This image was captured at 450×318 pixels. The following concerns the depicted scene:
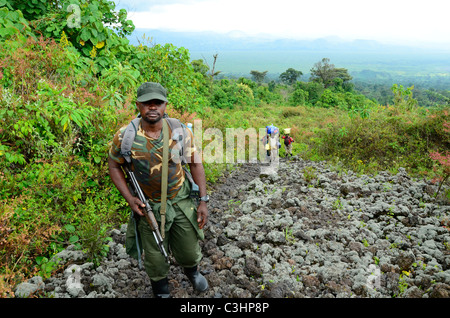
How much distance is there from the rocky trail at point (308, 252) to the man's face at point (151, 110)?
5.79 feet

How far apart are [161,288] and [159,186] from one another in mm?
1005

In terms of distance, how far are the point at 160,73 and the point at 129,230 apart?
5.80 metres

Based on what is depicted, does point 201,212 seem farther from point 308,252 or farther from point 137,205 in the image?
point 308,252

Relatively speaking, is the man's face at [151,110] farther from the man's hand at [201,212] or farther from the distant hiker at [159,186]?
the man's hand at [201,212]

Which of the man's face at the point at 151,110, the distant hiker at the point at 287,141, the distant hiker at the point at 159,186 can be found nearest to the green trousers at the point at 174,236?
the distant hiker at the point at 159,186

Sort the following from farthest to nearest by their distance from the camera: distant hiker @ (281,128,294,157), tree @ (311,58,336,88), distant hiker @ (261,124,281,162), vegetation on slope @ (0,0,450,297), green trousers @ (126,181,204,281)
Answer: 1. tree @ (311,58,336,88)
2. distant hiker @ (281,128,294,157)
3. distant hiker @ (261,124,281,162)
4. vegetation on slope @ (0,0,450,297)
5. green trousers @ (126,181,204,281)

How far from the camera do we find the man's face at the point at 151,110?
237 centimetres

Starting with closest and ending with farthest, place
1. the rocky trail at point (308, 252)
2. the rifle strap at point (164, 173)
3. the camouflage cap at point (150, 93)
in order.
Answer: the camouflage cap at point (150, 93) → the rifle strap at point (164, 173) → the rocky trail at point (308, 252)

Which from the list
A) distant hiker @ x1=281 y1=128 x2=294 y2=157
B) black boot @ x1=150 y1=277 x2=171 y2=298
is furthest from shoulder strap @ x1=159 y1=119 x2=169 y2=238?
distant hiker @ x1=281 y1=128 x2=294 y2=157

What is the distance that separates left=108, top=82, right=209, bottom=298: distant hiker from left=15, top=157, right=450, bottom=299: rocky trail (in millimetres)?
504

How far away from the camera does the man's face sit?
237cm

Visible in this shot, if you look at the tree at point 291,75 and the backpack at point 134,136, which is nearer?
the backpack at point 134,136

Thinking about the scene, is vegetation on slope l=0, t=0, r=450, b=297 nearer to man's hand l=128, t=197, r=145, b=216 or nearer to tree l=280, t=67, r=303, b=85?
man's hand l=128, t=197, r=145, b=216

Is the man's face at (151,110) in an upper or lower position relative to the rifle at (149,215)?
upper
